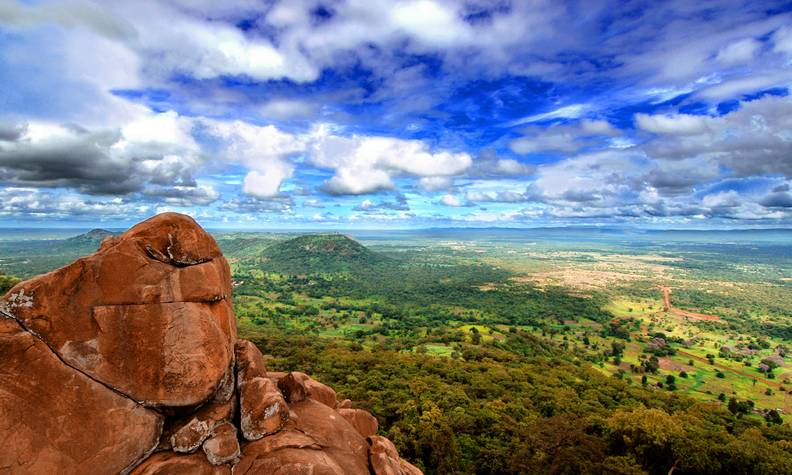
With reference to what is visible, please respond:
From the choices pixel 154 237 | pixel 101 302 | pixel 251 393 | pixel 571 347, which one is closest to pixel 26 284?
pixel 101 302

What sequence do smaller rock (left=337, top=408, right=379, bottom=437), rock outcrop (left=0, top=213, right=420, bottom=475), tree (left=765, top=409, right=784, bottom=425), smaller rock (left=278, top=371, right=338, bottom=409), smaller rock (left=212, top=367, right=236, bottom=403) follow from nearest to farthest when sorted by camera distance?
1. rock outcrop (left=0, top=213, right=420, bottom=475)
2. smaller rock (left=212, top=367, right=236, bottom=403)
3. smaller rock (left=278, top=371, right=338, bottom=409)
4. smaller rock (left=337, top=408, right=379, bottom=437)
5. tree (left=765, top=409, right=784, bottom=425)

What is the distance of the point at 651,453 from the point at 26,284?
48238 mm

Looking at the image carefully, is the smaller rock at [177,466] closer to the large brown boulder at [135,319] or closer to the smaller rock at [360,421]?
the large brown boulder at [135,319]

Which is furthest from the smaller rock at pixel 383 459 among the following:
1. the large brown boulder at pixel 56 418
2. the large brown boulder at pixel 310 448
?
the large brown boulder at pixel 56 418

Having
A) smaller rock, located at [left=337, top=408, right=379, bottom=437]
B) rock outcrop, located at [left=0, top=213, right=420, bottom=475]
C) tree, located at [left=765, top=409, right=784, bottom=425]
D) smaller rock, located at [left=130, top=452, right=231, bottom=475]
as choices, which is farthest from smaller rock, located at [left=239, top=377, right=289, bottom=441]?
tree, located at [left=765, top=409, right=784, bottom=425]

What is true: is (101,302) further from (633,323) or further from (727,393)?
(633,323)

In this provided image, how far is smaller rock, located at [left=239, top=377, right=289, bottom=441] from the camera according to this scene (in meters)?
16.4

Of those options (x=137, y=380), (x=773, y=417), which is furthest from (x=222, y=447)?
(x=773, y=417)

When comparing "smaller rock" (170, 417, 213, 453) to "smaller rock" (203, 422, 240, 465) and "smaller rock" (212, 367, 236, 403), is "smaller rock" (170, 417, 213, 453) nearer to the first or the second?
"smaller rock" (203, 422, 240, 465)

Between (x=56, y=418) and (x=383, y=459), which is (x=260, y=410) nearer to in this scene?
(x=383, y=459)

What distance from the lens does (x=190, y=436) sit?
15.2 m

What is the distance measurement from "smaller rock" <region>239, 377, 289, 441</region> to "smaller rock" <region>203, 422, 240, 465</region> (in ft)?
3.01

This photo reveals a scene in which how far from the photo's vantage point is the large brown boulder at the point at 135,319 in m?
14.6

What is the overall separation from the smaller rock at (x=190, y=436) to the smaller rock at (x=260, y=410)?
153cm
